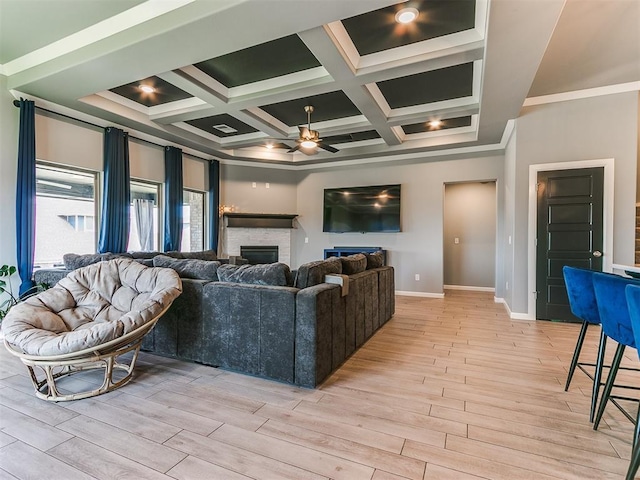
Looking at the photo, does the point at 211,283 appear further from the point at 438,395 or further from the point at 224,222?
the point at 224,222

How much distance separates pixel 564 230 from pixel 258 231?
5.58 meters

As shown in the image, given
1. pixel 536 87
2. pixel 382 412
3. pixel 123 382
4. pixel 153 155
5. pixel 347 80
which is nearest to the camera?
A: pixel 382 412

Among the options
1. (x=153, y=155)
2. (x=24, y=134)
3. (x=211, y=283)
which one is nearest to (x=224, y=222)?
(x=153, y=155)

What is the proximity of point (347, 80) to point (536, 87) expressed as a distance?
8.39 feet

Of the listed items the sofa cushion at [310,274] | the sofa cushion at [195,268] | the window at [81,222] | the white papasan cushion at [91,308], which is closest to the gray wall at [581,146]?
the sofa cushion at [310,274]

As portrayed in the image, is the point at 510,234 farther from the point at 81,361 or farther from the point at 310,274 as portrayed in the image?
the point at 81,361

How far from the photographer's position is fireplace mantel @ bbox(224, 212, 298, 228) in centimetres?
696

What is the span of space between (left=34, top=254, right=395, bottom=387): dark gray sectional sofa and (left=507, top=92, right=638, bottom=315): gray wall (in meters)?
2.85

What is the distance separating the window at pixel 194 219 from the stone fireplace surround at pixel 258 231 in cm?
52

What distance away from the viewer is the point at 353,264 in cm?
339

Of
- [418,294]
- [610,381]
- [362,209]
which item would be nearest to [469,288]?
[418,294]

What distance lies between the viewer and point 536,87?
13.3 ft

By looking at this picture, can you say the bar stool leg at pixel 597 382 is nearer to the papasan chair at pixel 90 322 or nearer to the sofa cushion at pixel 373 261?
the sofa cushion at pixel 373 261

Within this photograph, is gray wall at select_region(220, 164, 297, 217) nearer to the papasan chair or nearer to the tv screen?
the tv screen
